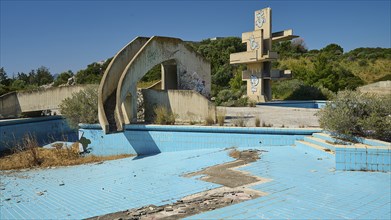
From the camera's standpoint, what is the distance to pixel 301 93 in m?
25.3

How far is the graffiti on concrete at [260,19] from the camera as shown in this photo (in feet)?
78.0

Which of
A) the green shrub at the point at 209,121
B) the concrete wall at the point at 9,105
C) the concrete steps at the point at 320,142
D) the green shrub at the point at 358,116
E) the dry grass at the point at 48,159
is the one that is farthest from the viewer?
the concrete wall at the point at 9,105

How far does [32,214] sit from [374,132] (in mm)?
6555

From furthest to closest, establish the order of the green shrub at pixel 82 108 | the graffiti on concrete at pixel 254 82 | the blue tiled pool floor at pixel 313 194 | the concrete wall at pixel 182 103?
1. the graffiti on concrete at pixel 254 82
2. the green shrub at pixel 82 108
3. the concrete wall at pixel 182 103
4. the blue tiled pool floor at pixel 313 194

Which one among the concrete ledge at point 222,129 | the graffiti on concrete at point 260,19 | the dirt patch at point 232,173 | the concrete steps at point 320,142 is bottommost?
the dirt patch at point 232,173

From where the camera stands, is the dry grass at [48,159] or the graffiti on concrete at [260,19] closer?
the dry grass at [48,159]

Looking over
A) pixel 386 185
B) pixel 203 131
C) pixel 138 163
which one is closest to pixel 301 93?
pixel 203 131

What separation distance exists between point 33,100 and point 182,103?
7.76m

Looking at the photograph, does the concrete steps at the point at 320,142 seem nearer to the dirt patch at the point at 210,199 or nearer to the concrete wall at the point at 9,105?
the dirt patch at the point at 210,199

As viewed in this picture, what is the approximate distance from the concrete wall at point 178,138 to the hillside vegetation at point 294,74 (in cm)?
1015

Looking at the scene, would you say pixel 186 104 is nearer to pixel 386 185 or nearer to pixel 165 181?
pixel 165 181

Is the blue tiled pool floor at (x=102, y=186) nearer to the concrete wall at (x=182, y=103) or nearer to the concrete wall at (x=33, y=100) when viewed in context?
the concrete wall at (x=182, y=103)

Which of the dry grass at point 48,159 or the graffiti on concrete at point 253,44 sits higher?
the graffiti on concrete at point 253,44

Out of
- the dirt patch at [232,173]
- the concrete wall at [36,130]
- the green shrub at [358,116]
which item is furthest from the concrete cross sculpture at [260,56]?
the dirt patch at [232,173]
